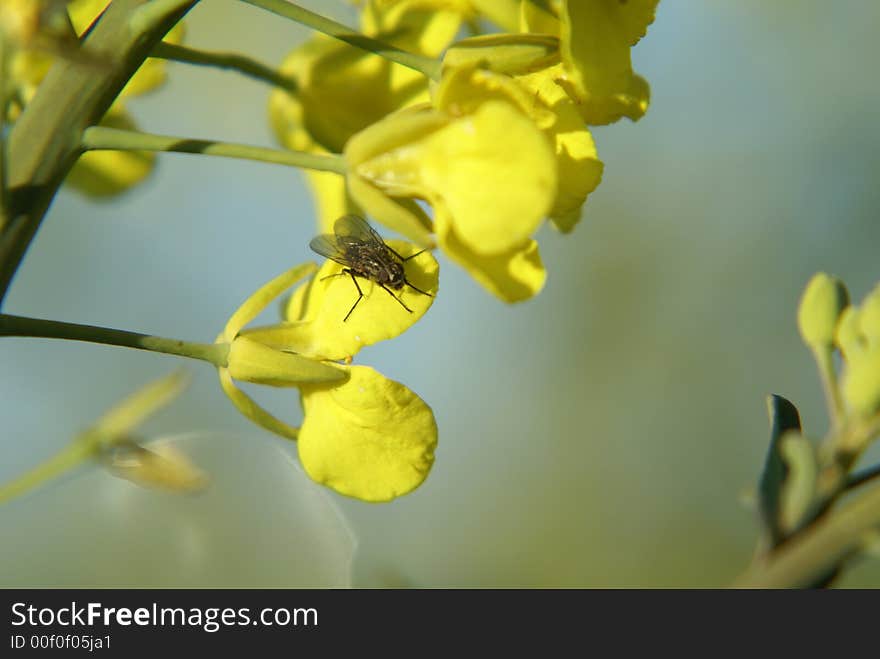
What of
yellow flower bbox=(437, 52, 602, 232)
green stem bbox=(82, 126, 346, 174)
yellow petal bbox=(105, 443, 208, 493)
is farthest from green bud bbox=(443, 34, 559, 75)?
yellow petal bbox=(105, 443, 208, 493)

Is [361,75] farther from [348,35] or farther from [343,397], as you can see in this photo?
[343,397]

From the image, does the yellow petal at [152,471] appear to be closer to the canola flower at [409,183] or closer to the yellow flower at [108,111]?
the canola flower at [409,183]

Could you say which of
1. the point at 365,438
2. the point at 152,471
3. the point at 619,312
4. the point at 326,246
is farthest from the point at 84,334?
the point at 619,312

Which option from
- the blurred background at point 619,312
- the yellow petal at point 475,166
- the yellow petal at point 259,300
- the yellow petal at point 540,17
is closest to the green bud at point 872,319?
the yellow petal at point 475,166

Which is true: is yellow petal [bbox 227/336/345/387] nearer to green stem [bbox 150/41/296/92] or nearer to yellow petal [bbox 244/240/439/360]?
yellow petal [bbox 244/240/439/360]

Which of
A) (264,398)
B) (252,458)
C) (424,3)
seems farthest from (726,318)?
(424,3)

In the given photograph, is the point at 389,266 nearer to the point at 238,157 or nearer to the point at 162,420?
the point at 238,157

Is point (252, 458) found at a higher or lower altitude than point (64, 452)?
higher
